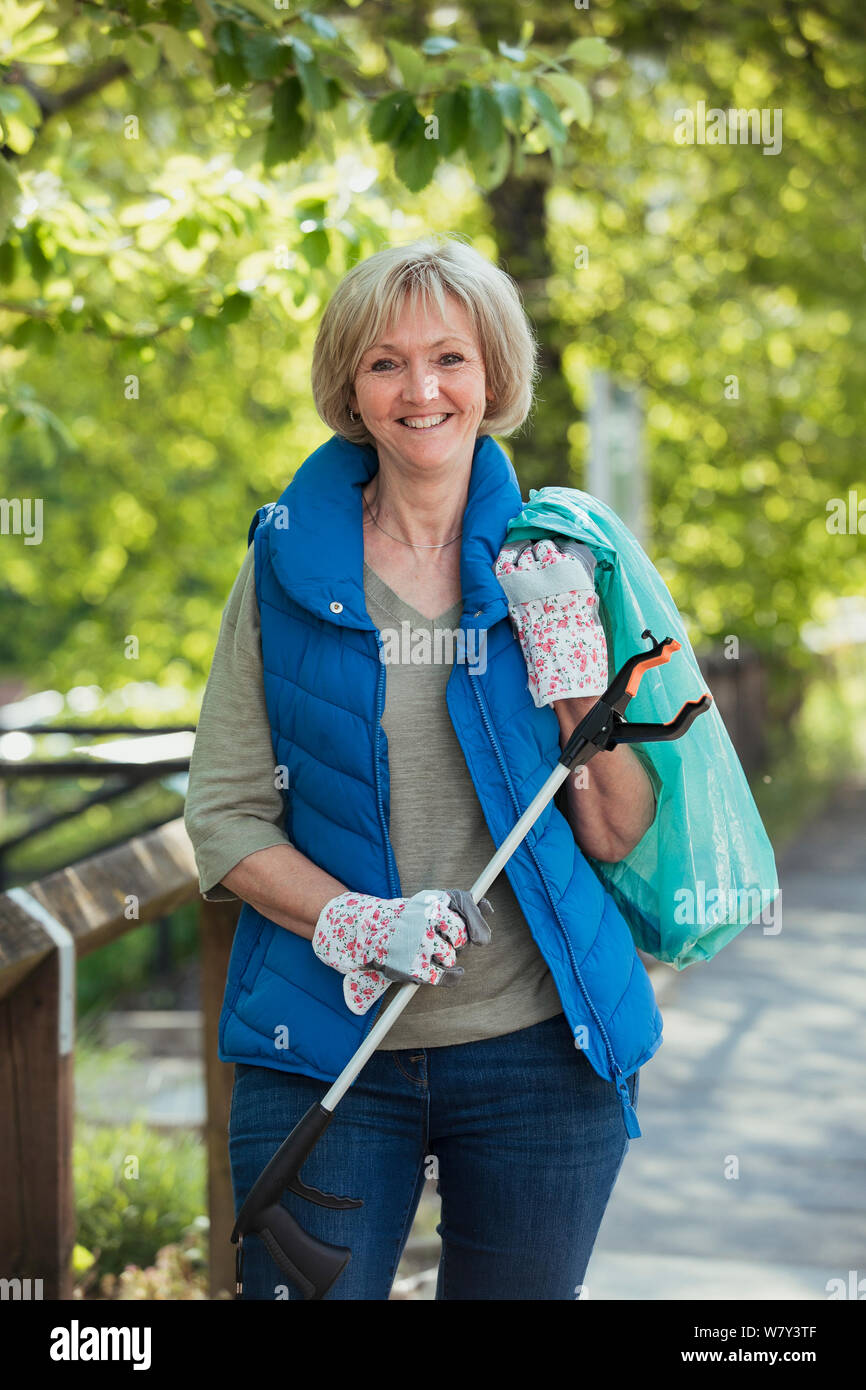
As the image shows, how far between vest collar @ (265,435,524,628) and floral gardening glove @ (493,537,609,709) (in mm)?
34

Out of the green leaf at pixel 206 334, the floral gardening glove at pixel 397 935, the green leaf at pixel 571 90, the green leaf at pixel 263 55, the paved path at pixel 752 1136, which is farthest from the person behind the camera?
the paved path at pixel 752 1136

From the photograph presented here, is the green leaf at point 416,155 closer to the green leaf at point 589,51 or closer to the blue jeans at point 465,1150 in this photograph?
the green leaf at point 589,51

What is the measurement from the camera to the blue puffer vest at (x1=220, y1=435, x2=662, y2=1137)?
205cm

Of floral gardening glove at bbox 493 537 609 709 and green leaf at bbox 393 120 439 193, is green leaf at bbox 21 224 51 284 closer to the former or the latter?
green leaf at bbox 393 120 439 193

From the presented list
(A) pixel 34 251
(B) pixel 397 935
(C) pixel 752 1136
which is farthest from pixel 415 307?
(C) pixel 752 1136

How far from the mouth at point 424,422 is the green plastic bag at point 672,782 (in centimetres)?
17

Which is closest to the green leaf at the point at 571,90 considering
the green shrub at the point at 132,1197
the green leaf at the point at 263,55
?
the green leaf at the point at 263,55

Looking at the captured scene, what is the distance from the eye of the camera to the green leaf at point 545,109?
331 centimetres

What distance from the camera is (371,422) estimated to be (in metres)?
2.15

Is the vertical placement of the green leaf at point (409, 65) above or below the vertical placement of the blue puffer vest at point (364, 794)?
above

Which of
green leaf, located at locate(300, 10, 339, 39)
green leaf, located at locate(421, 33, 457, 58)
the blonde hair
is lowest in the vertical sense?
the blonde hair

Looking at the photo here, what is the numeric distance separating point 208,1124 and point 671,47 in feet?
21.3

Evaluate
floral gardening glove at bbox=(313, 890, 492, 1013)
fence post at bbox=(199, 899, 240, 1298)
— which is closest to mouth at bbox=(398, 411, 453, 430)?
floral gardening glove at bbox=(313, 890, 492, 1013)
